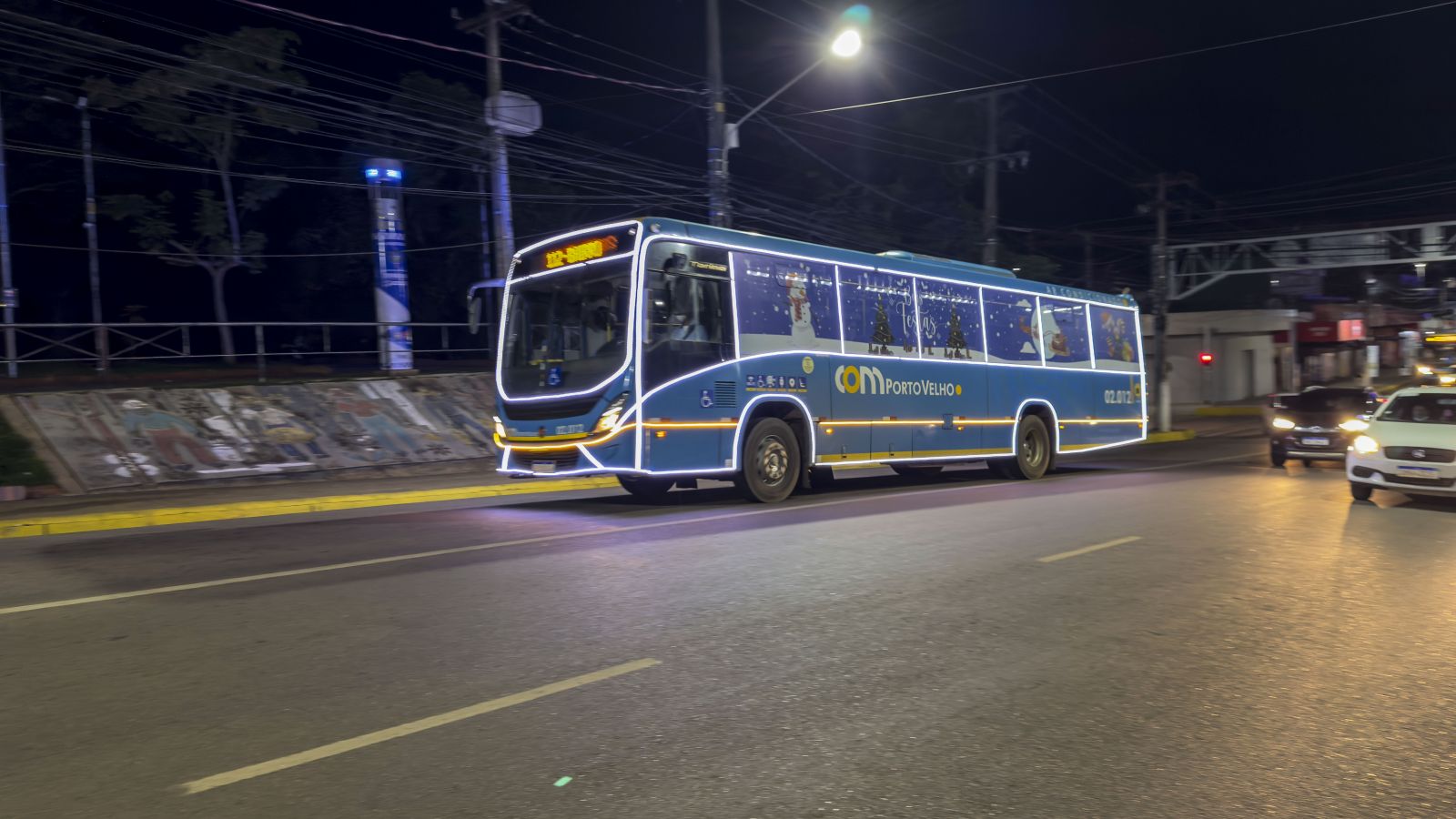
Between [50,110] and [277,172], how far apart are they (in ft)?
23.9

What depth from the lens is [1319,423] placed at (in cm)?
1973

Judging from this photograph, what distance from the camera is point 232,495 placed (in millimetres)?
14664

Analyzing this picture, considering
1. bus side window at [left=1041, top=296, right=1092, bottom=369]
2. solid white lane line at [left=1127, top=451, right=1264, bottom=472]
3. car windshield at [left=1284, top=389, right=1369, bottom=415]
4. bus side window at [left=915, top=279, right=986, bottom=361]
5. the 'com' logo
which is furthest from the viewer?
solid white lane line at [left=1127, top=451, right=1264, bottom=472]

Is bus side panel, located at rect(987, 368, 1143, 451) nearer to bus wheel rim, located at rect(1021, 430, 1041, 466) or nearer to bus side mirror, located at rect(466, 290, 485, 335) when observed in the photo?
bus wheel rim, located at rect(1021, 430, 1041, 466)

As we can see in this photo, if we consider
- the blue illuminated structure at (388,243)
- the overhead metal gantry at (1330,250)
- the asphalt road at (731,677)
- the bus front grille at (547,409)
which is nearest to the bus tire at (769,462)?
the bus front grille at (547,409)

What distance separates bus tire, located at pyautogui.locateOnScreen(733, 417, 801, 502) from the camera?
13188mm

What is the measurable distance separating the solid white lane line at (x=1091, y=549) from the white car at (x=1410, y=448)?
5.22m

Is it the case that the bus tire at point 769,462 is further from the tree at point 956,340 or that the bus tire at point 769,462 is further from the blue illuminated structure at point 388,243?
the blue illuminated structure at point 388,243

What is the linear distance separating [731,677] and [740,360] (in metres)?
8.11

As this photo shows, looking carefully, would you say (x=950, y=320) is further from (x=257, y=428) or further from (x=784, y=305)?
(x=257, y=428)

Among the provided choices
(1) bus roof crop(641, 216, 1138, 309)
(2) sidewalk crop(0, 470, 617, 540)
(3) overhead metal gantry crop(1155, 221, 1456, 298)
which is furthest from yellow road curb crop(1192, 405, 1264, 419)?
(2) sidewalk crop(0, 470, 617, 540)

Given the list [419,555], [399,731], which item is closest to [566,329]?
[419,555]

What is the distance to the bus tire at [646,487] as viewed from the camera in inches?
571

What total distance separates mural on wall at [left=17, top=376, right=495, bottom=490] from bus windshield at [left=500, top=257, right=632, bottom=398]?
6849 millimetres
